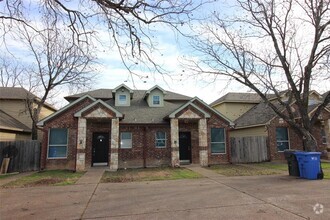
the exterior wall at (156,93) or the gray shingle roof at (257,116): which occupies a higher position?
the exterior wall at (156,93)

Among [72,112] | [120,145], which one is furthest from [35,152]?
[120,145]

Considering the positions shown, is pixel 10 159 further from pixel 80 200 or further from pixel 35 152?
pixel 80 200

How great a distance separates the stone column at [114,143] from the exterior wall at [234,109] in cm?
1433

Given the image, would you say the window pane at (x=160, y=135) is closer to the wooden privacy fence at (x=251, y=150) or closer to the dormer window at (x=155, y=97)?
the dormer window at (x=155, y=97)

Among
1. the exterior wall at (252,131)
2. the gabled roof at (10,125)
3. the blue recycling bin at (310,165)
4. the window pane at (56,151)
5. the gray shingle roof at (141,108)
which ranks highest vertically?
the gray shingle roof at (141,108)

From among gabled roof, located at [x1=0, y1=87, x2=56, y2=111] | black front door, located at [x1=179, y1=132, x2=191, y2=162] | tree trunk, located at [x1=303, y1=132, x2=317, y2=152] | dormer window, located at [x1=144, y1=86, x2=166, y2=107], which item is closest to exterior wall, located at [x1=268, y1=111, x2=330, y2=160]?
black front door, located at [x1=179, y1=132, x2=191, y2=162]

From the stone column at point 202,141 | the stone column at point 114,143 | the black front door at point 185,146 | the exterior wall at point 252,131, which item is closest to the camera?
the stone column at point 114,143

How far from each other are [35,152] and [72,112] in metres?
3.51

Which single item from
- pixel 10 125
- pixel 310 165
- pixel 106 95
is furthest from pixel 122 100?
pixel 310 165

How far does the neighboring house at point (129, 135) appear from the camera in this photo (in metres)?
16.6

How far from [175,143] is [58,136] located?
7.83 metres

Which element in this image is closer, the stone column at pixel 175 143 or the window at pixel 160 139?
the stone column at pixel 175 143

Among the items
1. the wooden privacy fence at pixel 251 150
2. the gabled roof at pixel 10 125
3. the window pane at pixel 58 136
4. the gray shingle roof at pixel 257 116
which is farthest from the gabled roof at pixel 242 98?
the gabled roof at pixel 10 125

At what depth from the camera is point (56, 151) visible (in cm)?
1691
